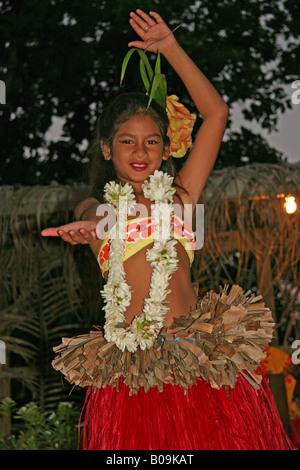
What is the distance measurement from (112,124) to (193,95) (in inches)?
11.4

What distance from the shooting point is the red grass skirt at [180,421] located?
71.6 inches

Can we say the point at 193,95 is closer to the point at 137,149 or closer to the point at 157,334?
the point at 137,149

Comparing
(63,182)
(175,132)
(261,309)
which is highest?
(63,182)

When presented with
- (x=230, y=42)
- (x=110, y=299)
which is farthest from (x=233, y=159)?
(x=110, y=299)

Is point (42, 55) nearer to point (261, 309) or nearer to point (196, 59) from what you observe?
point (196, 59)

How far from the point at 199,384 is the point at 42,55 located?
548cm

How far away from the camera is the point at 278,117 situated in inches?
275

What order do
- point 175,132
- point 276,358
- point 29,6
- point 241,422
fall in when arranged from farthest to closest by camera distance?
point 29,6, point 276,358, point 175,132, point 241,422

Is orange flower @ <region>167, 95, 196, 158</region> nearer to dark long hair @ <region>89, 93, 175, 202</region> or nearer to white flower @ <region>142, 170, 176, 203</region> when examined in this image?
dark long hair @ <region>89, 93, 175, 202</region>

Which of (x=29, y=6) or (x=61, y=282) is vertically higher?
(x=29, y=6)

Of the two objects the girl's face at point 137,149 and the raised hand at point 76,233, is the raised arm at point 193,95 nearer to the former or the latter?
the girl's face at point 137,149

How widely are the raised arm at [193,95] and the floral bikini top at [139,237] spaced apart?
176mm
